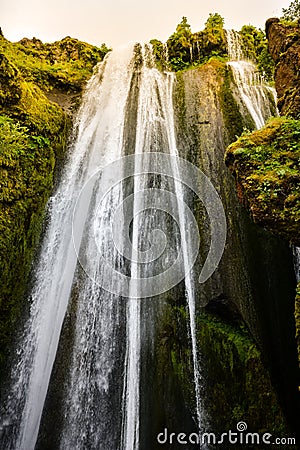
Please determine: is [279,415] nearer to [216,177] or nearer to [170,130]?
[216,177]

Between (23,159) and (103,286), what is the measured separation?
3.31m

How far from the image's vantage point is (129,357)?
5.64 m

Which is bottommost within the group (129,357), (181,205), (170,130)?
(129,357)

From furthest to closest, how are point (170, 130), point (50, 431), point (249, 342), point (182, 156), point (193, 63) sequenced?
point (193, 63) → point (170, 130) → point (182, 156) → point (249, 342) → point (50, 431)

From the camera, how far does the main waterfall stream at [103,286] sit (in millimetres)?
5223

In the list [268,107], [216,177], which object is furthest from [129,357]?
[268,107]

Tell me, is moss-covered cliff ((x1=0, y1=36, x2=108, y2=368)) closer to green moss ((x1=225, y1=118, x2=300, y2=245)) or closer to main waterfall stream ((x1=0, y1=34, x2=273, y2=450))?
main waterfall stream ((x1=0, y1=34, x2=273, y2=450))

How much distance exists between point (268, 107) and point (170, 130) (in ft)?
9.11

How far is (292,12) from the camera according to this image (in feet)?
22.9

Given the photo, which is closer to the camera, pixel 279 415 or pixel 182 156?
pixel 279 415

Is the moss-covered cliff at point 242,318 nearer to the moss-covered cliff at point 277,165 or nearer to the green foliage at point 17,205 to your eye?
Answer: the moss-covered cliff at point 277,165

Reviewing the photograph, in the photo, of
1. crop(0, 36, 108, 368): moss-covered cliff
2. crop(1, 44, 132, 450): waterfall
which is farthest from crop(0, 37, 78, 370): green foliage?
crop(1, 44, 132, 450): waterfall

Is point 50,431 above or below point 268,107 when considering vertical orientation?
below

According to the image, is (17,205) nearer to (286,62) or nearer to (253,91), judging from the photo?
(286,62)
